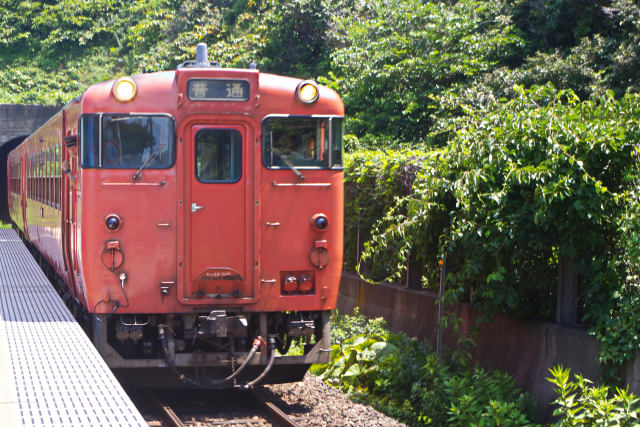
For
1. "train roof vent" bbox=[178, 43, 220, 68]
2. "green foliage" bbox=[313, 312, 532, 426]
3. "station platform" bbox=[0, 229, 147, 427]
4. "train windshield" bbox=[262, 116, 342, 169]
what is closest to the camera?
"station platform" bbox=[0, 229, 147, 427]

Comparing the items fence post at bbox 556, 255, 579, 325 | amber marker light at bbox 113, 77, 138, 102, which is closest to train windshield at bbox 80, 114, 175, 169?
amber marker light at bbox 113, 77, 138, 102

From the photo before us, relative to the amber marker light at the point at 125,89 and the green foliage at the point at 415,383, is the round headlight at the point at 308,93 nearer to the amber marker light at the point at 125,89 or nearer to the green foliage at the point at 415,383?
the amber marker light at the point at 125,89

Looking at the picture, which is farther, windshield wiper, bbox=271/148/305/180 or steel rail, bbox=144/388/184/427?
windshield wiper, bbox=271/148/305/180

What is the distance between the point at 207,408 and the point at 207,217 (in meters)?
2.02

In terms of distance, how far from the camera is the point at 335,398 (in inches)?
344

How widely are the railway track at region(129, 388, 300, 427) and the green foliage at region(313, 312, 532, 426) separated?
1.22 metres

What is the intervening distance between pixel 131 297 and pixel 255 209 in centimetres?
146

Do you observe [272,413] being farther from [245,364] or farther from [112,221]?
[112,221]

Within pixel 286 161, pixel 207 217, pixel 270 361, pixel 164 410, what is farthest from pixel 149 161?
pixel 164 410

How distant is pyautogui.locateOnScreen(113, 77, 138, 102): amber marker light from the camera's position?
791 cm

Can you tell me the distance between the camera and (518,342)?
8383 millimetres

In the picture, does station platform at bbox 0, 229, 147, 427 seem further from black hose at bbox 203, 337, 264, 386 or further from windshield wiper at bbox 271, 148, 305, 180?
windshield wiper at bbox 271, 148, 305, 180

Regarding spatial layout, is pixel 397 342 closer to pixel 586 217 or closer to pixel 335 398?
pixel 335 398

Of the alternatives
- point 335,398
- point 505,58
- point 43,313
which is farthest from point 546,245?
point 505,58
